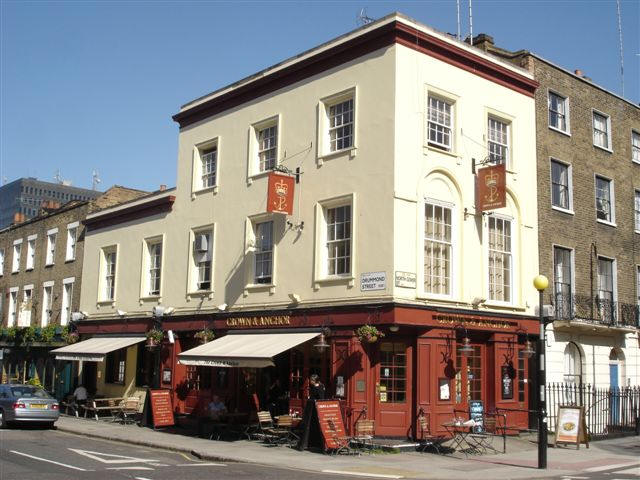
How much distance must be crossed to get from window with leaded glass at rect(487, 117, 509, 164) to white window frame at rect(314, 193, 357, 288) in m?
4.80

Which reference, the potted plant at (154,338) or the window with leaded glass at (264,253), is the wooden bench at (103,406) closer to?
the potted plant at (154,338)

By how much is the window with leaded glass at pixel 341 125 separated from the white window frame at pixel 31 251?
873 inches

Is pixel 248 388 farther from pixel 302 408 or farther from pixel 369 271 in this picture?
pixel 369 271

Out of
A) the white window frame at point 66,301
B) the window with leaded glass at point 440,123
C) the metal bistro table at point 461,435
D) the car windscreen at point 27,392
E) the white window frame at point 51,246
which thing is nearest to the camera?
the metal bistro table at point 461,435

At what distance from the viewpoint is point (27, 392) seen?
23.2 meters

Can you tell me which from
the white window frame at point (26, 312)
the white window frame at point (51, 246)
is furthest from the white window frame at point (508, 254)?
the white window frame at point (26, 312)

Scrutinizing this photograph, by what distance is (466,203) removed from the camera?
67.6 feet

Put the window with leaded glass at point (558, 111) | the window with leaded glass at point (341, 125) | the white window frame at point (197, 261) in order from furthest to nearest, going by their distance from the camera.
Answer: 1. the white window frame at point (197, 261)
2. the window with leaded glass at point (558, 111)
3. the window with leaded glass at point (341, 125)

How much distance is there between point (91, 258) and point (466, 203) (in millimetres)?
18048

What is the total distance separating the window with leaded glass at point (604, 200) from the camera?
2616cm

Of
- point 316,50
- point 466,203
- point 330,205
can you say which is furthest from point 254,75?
point 466,203

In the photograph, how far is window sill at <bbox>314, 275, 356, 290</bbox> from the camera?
63.9ft

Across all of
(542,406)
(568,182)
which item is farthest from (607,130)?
(542,406)

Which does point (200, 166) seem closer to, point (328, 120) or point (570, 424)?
point (328, 120)
